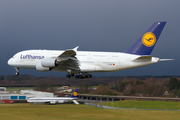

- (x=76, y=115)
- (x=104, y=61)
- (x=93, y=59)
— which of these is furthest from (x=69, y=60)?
(x=76, y=115)

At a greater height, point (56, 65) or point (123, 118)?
point (56, 65)

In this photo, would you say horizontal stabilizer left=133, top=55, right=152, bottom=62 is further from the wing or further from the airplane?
the airplane

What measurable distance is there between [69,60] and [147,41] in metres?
12.1

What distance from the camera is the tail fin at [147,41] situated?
1628 inches

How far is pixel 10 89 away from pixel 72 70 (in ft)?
122

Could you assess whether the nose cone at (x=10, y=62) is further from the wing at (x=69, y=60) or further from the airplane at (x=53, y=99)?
the airplane at (x=53, y=99)

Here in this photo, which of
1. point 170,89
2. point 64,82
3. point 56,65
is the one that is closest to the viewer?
point 56,65

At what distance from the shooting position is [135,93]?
2906 inches

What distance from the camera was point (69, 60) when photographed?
131 ft

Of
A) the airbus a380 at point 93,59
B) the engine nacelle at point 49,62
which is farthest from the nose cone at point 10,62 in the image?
the engine nacelle at point 49,62

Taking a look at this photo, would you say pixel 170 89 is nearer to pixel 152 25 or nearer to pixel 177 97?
pixel 177 97

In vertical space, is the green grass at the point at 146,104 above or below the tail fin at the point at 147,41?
below

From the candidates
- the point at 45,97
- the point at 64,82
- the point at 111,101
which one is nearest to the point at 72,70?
the point at 64,82

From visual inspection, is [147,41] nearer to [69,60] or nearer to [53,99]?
[69,60]
